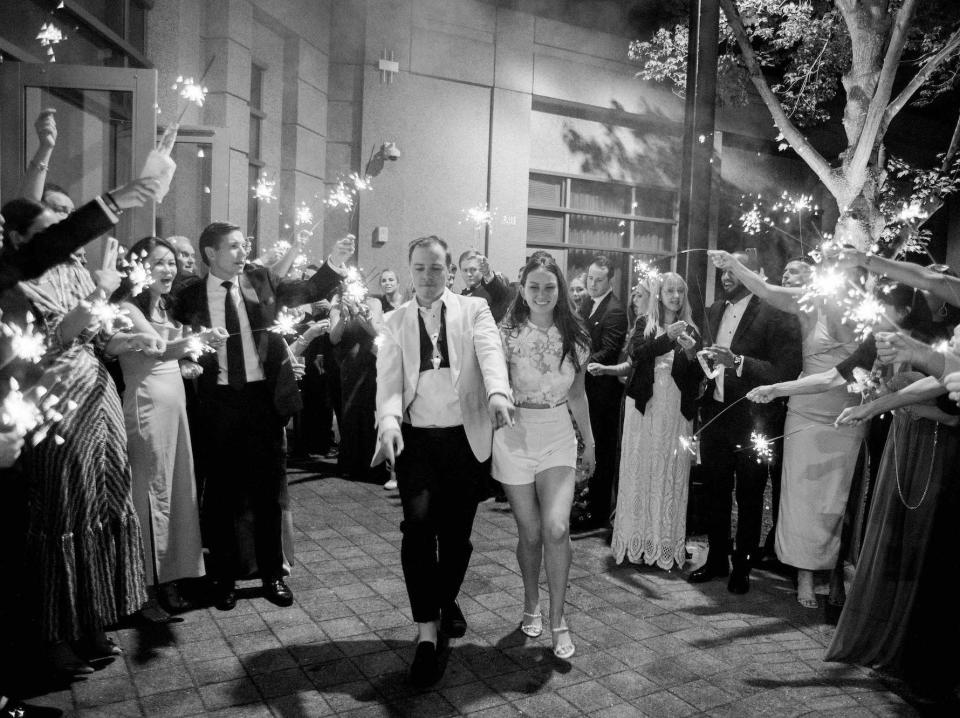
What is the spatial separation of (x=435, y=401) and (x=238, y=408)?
1.43m

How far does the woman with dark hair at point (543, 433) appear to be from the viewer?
409 centimetres

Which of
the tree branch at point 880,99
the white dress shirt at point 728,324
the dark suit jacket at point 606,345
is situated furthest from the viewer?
the tree branch at point 880,99

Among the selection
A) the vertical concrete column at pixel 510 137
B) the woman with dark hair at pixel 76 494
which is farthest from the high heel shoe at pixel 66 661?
the vertical concrete column at pixel 510 137

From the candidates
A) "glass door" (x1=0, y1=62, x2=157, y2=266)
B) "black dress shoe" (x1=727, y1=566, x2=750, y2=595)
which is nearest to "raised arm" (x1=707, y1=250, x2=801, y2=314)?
"black dress shoe" (x1=727, y1=566, x2=750, y2=595)

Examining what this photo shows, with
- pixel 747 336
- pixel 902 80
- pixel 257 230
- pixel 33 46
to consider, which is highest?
pixel 902 80

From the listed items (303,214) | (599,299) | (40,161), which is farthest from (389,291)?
(40,161)

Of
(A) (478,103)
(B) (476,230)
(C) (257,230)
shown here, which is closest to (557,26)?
(A) (478,103)

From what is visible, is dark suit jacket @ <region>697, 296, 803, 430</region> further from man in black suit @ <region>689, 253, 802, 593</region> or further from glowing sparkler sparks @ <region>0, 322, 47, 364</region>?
glowing sparkler sparks @ <region>0, 322, 47, 364</region>

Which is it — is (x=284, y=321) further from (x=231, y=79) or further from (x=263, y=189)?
(x=263, y=189)

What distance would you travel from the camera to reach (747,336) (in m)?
5.29

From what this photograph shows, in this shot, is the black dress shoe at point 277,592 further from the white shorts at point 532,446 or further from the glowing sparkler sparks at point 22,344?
the glowing sparkler sparks at point 22,344

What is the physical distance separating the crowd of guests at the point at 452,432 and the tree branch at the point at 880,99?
7637mm

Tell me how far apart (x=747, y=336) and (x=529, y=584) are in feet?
7.56

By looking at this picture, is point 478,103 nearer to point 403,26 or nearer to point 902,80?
point 403,26
